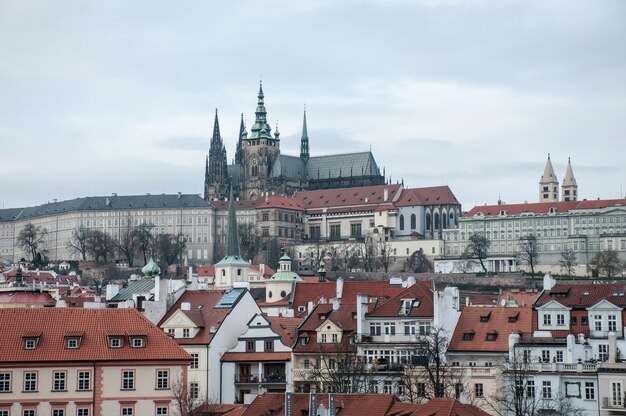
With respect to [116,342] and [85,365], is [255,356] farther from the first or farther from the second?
[85,365]

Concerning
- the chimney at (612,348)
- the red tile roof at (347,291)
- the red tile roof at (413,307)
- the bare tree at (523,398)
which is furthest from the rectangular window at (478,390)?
the red tile roof at (347,291)

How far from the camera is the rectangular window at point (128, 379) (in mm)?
58094

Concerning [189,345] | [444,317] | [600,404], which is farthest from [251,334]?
[600,404]

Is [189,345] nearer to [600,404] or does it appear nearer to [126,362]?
[126,362]

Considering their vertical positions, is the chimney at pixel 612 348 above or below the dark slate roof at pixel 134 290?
below

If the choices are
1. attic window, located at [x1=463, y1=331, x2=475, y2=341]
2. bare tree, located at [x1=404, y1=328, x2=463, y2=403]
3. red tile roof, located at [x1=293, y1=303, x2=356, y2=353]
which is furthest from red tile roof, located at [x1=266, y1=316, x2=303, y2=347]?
attic window, located at [x1=463, y1=331, x2=475, y2=341]

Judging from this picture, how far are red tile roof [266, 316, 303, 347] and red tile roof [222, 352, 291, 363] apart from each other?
742 millimetres

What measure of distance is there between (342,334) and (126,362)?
51.9 ft

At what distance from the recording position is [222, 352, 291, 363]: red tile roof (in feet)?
234

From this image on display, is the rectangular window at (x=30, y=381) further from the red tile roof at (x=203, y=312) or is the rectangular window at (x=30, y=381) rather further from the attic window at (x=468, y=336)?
the attic window at (x=468, y=336)

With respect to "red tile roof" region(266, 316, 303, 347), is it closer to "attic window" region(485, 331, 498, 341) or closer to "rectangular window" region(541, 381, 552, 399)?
"attic window" region(485, 331, 498, 341)

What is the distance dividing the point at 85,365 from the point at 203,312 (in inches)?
671

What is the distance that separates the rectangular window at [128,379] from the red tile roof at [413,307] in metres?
15.8

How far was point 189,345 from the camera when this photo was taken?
234ft
